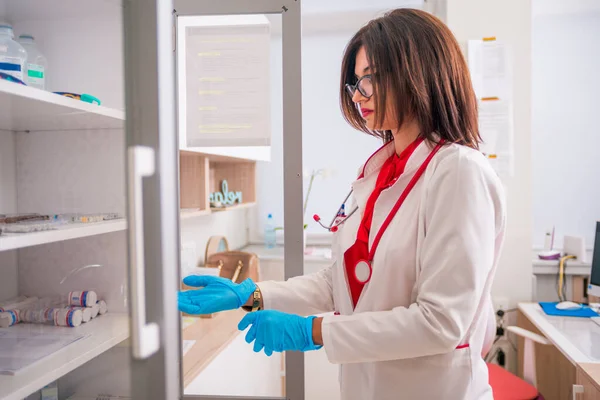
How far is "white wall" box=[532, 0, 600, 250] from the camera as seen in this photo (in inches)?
108

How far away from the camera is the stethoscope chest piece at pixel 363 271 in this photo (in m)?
0.95

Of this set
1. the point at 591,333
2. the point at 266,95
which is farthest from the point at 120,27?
the point at 591,333

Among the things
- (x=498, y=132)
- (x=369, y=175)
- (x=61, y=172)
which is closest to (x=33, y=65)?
(x=61, y=172)

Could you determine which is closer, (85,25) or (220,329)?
(85,25)

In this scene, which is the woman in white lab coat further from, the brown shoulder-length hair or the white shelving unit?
the white shelving unit

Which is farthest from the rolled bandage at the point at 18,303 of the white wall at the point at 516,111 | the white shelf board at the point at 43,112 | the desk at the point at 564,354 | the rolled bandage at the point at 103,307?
the white wall at the point at 516,111

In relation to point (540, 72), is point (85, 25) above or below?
below

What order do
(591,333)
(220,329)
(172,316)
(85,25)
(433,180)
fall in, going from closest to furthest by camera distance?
(172,316), (85,25), (433,180), (220,329), (591,333)

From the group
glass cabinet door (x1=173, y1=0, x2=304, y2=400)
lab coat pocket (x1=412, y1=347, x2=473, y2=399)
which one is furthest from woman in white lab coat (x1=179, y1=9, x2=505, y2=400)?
glass cabinet door (x1=173, y1=0, x2=304, y2=400)

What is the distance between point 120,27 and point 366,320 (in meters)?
0.64

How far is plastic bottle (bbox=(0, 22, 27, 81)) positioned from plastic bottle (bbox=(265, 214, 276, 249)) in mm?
700

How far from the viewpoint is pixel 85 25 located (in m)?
0.76

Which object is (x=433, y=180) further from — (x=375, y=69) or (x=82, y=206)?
(x=82, y=206)

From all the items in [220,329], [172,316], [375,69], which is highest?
[375,69]
